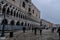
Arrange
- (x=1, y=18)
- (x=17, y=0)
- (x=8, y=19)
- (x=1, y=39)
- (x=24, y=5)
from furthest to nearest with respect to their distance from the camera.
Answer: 1. (x=24, y=5)
2. (x=17, y=0)
3. (x=8, y=19)
4. (x=1, y=18)
5. (x=1, y=39)

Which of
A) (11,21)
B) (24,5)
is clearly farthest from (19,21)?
(24,5)

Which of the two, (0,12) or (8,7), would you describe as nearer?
(0,12)

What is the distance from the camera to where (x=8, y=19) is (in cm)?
3516

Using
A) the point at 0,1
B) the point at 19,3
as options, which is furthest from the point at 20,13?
the point at 0,1

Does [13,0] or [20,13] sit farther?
[20,13]

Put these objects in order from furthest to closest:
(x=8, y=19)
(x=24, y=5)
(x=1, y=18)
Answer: (x=24, y=5) < (x=8, y=19) < (x=1, y=18)

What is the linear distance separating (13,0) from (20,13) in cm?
540

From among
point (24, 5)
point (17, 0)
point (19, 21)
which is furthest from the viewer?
point (24, 5)

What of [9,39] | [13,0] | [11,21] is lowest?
[9,39]

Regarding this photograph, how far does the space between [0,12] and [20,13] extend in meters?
15.0

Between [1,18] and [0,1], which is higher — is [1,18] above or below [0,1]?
below

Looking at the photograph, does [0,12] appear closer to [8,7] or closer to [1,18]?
[1,18]

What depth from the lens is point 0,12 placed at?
3316 centimetres

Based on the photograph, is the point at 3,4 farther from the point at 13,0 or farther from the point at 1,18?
the point at 13,0
